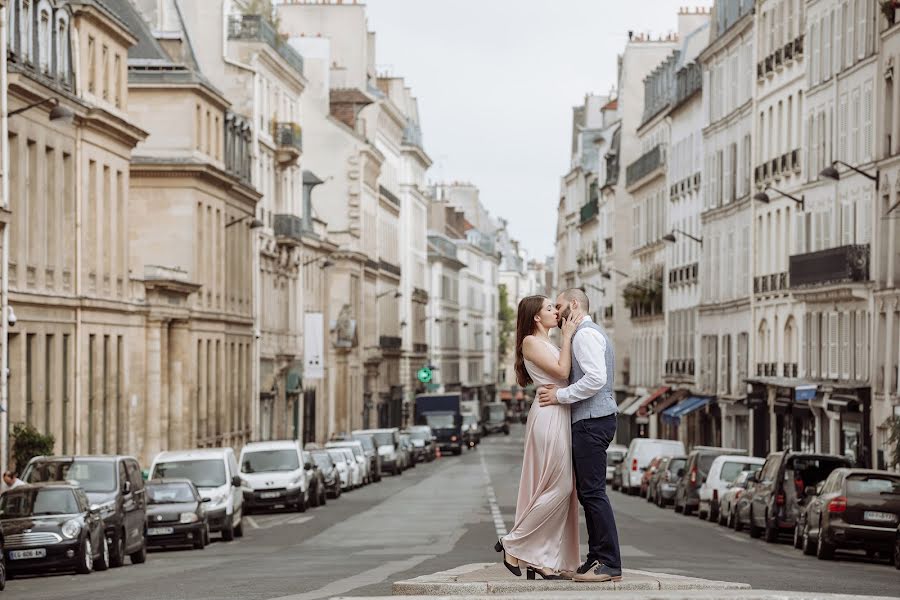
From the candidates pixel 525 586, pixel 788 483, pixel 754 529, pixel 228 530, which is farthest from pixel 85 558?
pixel 525 586

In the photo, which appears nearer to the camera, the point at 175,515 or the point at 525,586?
the point at 525,586

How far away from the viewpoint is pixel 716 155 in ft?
261

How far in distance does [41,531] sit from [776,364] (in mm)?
42895

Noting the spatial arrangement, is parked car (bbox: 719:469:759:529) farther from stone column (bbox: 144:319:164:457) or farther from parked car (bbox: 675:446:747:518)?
stone column (bbox: 144:319:164:457)

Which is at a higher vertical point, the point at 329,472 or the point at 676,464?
the point at 676,464

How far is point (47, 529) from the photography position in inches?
1109

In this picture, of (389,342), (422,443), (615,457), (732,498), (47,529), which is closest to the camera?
(47,529)

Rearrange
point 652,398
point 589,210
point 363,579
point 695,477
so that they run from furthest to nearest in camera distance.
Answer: point 589,210 → point 652,398 → point 695,477 → point 363,579

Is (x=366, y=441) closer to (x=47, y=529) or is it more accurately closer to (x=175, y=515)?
(x=175, y=515)

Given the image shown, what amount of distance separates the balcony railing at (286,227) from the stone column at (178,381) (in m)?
20.0

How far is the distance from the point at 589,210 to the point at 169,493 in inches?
3962

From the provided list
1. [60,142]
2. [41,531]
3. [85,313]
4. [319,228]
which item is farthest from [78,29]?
[319,228]

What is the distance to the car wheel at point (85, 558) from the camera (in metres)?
28.4

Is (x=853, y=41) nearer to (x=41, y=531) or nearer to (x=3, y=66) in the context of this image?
(x=3, y=66)
